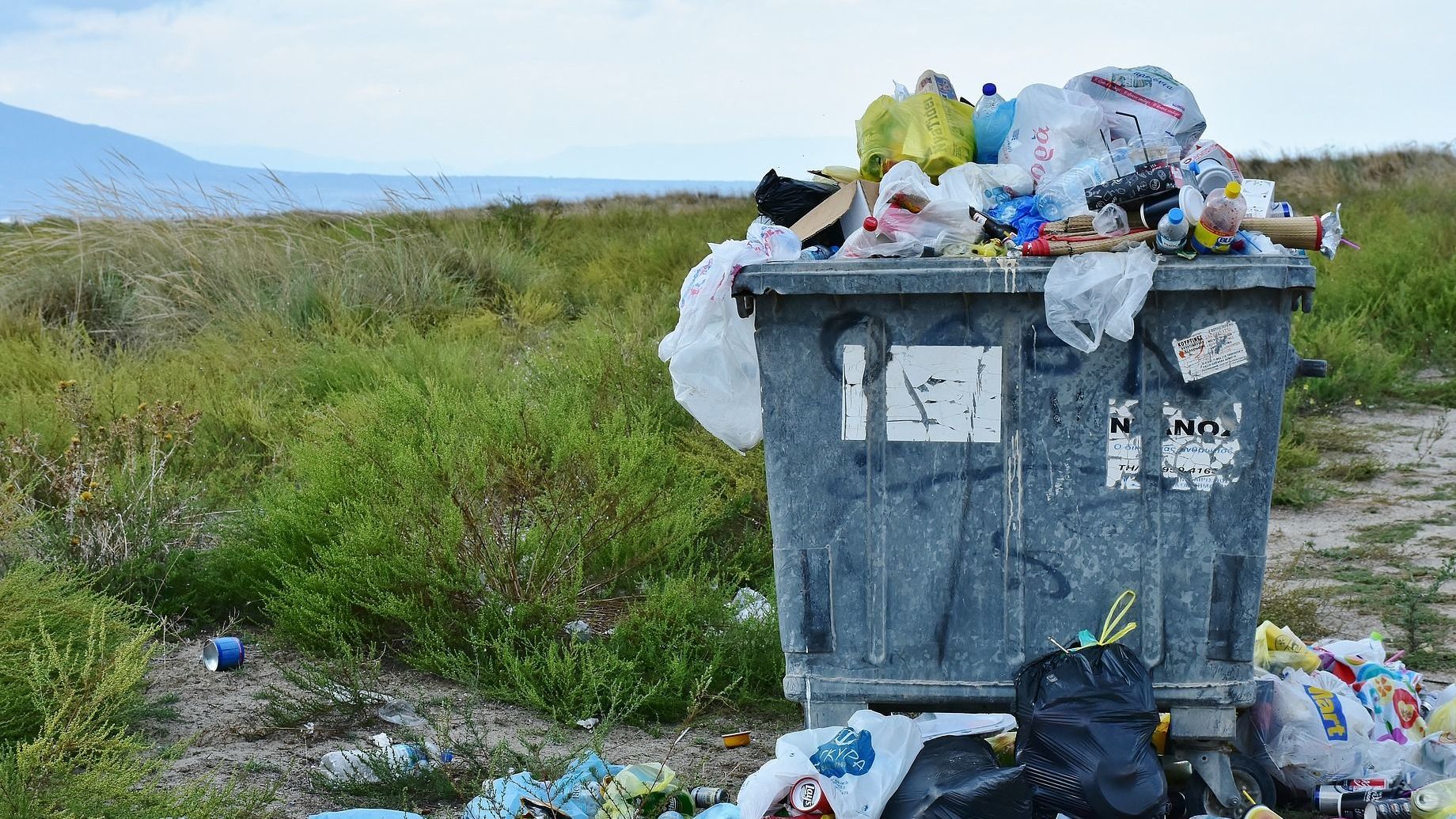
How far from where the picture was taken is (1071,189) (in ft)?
9.11

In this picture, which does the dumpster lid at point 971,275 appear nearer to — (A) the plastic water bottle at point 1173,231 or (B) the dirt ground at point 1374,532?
(A) the plastic water bottle at point 1173,231

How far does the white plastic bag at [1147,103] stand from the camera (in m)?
Result: 3.00

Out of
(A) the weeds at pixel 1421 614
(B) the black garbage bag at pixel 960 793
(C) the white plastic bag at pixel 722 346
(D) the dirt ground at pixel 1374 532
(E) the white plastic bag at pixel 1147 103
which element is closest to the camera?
(B) the black garbage bag at pixel 960 793

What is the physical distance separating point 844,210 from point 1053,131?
0.53 metres

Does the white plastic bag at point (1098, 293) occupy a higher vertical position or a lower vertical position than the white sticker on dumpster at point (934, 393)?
higher

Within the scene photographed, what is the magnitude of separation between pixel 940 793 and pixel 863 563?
0.50m

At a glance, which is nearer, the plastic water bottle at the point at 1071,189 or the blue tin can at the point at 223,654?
the plastic water bottle at the point at 1071,189

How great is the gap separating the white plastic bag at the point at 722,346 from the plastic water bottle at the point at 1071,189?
0.56 metres

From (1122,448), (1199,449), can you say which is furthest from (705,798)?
(1199,449)

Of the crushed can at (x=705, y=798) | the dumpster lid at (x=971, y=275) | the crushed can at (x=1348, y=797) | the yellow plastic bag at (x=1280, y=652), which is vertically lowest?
the crushed can at (x=1348, y=797)

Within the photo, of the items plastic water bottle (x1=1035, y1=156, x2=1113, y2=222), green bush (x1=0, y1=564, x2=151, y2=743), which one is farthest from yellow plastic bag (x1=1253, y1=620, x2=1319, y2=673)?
green bush (x1=0, y1=564, x2=151, y2=743)

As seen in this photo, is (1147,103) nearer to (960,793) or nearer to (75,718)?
(960,793)

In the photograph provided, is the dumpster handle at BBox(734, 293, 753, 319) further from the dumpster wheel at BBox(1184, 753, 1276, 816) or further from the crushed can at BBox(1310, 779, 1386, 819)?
the crushed can at BBox(1310, 779, 1386, 819)

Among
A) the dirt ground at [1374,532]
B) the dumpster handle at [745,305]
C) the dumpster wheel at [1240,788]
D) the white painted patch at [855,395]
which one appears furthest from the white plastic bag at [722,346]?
the dirt ground at [1374,532]
